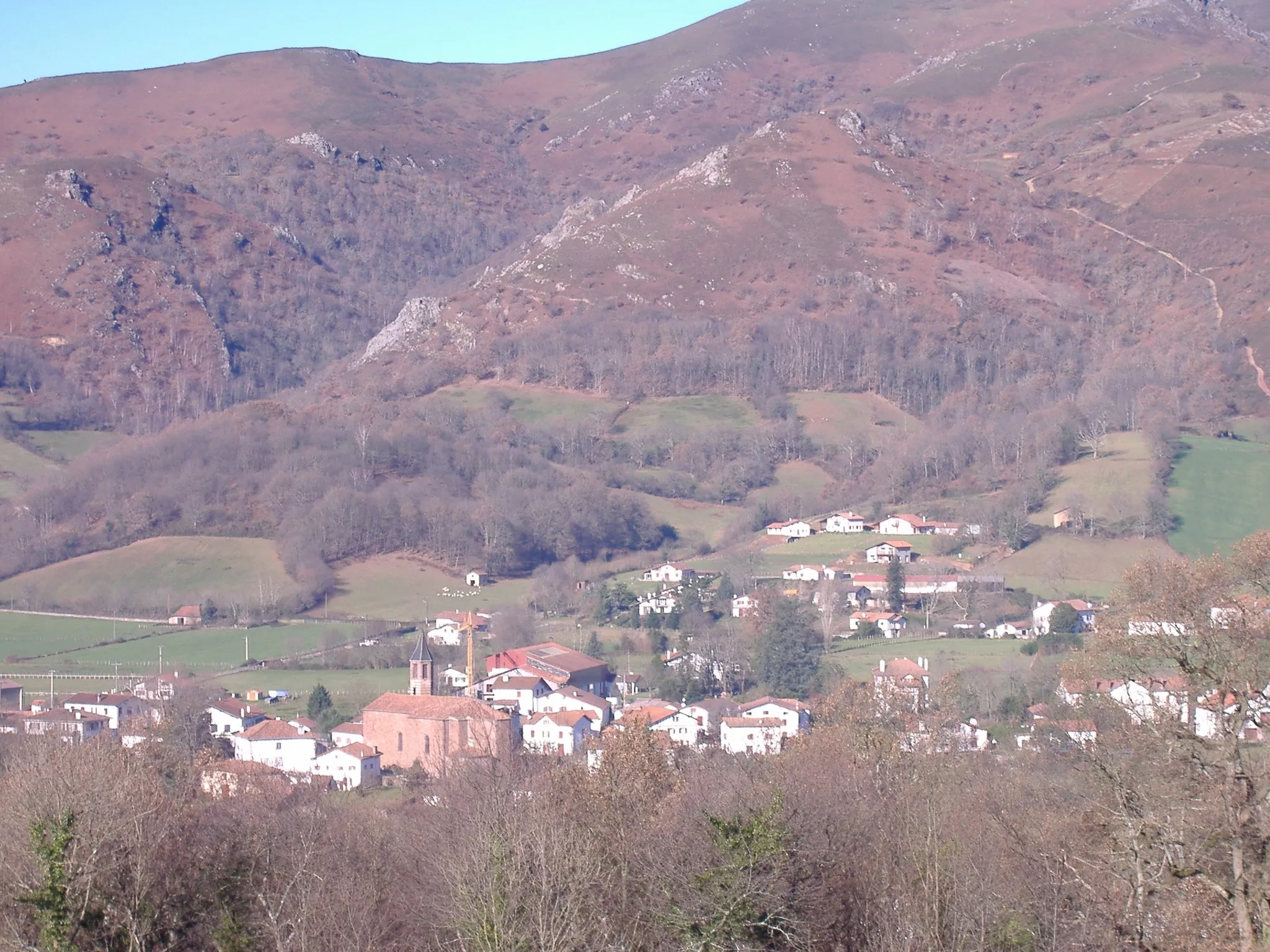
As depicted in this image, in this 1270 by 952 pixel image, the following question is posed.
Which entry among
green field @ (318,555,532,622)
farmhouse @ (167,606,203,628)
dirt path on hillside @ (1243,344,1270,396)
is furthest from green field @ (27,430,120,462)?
dirt path on hillside @ (1243,344,1270,396)

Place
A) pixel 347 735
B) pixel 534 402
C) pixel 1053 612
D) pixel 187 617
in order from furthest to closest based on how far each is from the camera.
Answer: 1. pixel 534 402
2. pixel 187 617
3. pixel 1053 612
4. pixel 347 735

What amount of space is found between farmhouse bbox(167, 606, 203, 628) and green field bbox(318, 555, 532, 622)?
4784 mm

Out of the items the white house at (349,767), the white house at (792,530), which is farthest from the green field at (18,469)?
the white house at (349,767)

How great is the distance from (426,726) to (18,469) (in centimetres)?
6306

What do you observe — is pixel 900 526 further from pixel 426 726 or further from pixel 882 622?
pixel 426 726

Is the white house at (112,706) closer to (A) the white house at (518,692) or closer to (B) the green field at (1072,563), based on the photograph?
(A) the white house at (518,692)

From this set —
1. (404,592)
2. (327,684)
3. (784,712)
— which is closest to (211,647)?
(327,684)

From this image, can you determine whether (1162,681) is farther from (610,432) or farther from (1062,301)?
(1062,301)

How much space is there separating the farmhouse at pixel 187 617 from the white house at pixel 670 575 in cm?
2091

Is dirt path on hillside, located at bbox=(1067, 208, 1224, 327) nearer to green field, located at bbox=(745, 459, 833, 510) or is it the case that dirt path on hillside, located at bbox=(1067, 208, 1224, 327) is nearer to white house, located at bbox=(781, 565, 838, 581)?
green field, located at bbox=(745, 459, 833, 510)

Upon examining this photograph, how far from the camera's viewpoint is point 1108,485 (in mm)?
82125

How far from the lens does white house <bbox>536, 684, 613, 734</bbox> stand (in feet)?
170

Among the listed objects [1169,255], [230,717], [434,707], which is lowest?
[230,717]

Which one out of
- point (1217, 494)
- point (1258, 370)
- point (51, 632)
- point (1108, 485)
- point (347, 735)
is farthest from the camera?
point (1258, 370)
